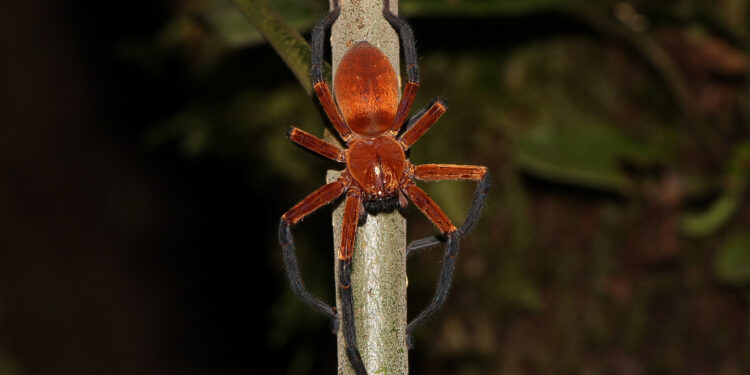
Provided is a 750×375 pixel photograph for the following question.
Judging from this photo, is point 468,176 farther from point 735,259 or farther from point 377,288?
point 735,259

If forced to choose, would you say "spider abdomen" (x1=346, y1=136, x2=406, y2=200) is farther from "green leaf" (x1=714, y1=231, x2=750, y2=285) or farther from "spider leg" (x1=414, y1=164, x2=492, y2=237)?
"green leaf" (x1=714, y1=231, x2=750, y2=285)

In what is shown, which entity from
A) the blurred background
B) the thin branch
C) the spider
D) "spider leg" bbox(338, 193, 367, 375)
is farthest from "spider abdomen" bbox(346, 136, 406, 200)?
the blurred background

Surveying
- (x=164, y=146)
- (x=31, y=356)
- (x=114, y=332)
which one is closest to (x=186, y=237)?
(x=164, y=146)

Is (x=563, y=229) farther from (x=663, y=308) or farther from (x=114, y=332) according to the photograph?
(x=114, y=332)

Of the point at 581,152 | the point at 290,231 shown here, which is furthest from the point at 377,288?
the point at 581,152

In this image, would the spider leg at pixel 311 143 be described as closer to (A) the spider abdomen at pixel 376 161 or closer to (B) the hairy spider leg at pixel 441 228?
(A) the spider abdomen at pixel 376 161

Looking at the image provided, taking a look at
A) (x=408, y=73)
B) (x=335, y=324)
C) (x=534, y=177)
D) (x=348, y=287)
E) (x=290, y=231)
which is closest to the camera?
(x=348, y=287)
